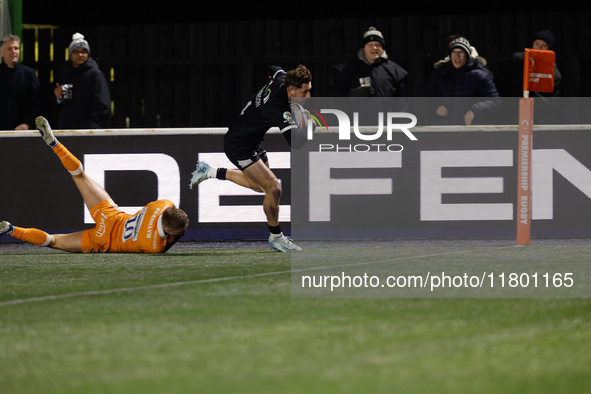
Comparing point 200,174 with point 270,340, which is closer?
point 270,340

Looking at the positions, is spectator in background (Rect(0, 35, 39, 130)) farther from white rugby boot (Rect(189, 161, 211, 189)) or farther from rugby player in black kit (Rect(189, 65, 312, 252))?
rugby player in black kit (Rect(189, 65, 312, 252))

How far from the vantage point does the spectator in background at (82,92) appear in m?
9.30

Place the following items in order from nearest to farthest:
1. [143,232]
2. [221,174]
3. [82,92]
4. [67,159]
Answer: [143,232], [67,159], [221,174], [82,92]

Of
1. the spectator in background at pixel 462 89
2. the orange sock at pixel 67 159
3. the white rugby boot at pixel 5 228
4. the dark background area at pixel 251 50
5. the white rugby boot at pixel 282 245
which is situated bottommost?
the white rugby boot at pixel 282 245

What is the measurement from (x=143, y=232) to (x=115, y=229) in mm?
307

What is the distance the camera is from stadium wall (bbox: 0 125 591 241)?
855cm

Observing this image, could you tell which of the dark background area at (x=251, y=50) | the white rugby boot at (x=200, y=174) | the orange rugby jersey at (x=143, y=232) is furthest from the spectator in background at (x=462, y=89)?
the dark background area at (x=251, y=50)

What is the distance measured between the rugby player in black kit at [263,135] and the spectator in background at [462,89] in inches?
80.5

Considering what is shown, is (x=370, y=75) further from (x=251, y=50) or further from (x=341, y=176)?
(x=251, y=50)

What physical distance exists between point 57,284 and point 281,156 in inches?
157

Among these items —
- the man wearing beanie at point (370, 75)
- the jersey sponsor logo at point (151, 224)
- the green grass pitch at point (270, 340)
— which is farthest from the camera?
the man wearing beanie at point (370, 75)

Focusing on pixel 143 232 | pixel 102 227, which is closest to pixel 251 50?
pixel 102 227

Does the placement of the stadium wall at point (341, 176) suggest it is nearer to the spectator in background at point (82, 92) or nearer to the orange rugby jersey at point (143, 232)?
the spectator in background at point (82, 92)

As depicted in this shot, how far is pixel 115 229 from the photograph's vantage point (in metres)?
7.25
